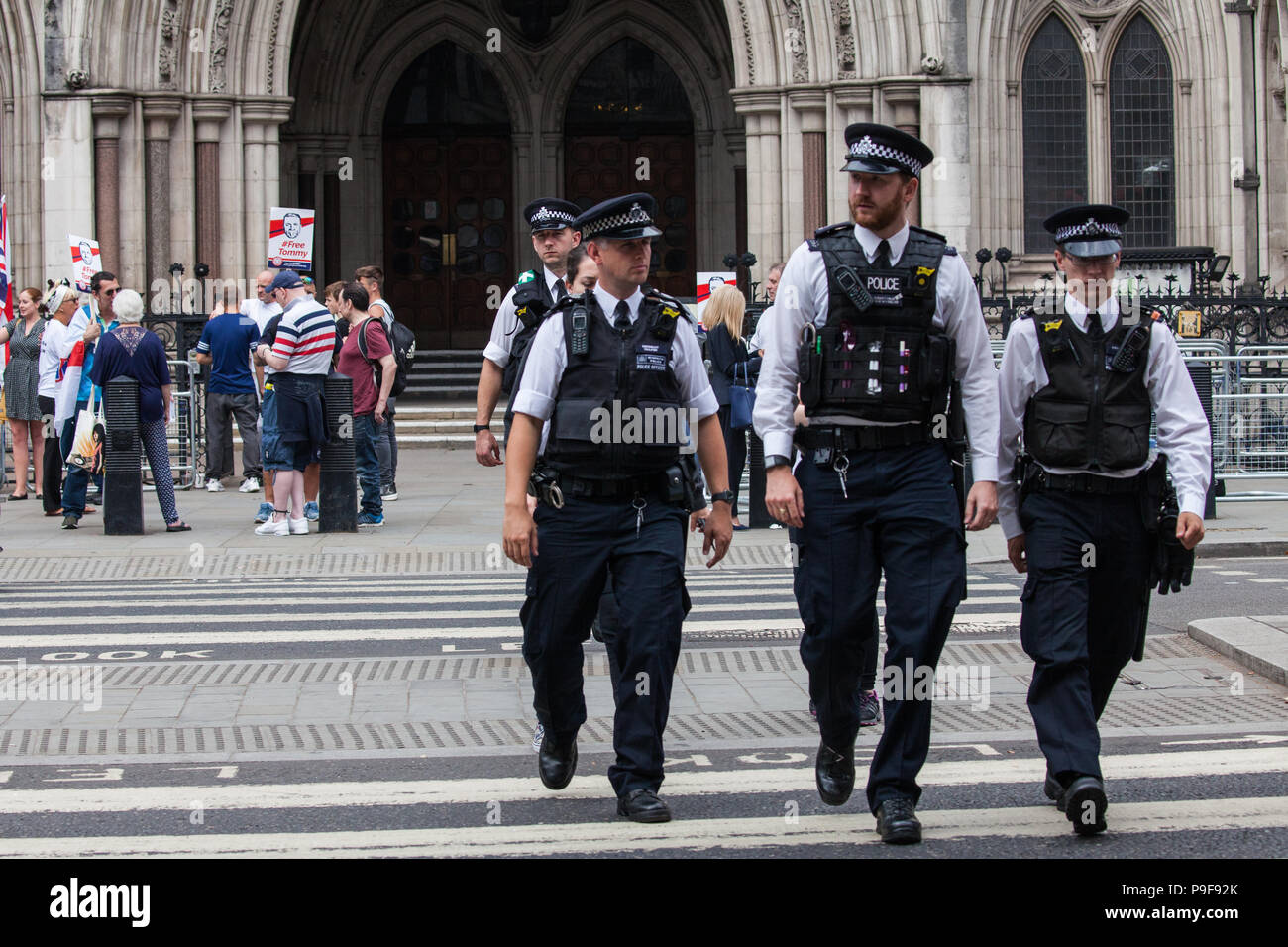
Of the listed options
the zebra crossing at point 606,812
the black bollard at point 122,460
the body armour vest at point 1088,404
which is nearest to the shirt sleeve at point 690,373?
the body armour vest at point 1088,404

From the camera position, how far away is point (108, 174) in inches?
898

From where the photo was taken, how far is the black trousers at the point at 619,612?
572 centimetres

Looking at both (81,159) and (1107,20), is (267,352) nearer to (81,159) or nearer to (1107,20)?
(81,159)

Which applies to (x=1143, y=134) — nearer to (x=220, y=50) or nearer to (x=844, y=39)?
(x=844, y=39)

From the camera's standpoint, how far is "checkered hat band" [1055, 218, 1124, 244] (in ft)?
19.3

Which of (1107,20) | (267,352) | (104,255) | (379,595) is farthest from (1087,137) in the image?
(379,595)

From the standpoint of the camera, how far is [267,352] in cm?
1371

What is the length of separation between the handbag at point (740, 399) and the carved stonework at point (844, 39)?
10.4 m

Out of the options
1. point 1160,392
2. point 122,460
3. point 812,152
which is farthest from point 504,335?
point 812,152

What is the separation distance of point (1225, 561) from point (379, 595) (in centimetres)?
571

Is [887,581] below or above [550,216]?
below

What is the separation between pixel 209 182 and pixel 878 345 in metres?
19.0

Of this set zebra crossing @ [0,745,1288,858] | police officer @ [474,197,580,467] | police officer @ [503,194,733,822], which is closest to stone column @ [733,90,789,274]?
police officer @ [474,197,580,467]

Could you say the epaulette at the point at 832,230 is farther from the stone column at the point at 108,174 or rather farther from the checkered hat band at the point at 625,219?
the stone column at the point at 108,174
